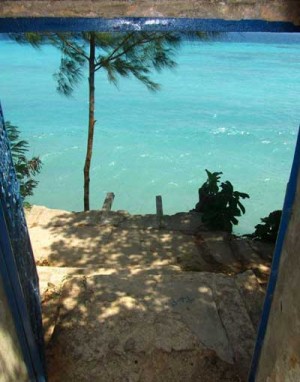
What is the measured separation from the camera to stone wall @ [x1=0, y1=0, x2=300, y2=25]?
4.28ft

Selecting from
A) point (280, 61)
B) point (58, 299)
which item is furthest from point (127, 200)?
point (280, 61)

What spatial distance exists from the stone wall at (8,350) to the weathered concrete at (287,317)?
1.30 m

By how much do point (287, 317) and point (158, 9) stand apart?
54.0 inches

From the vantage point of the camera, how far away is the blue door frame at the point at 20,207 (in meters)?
1.35

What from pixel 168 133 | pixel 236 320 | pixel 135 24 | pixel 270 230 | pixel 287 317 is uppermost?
pixel 135 24

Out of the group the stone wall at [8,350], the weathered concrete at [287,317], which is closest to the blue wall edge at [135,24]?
the weathered concrete at [287,317]

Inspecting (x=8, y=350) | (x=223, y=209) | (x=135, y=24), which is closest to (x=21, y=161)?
(x=223, y=209)

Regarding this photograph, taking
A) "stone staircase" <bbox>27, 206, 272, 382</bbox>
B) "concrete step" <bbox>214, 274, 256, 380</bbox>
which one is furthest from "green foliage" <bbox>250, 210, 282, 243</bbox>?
"concrete step" <bbox>214, 274, 256, 380</bbox>

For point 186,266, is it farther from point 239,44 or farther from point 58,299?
point 239,44

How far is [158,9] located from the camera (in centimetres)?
133

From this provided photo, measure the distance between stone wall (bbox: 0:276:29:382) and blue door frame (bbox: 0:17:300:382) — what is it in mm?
32

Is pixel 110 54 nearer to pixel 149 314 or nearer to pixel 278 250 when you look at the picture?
pixel 149 314

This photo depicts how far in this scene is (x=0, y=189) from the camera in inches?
71.0

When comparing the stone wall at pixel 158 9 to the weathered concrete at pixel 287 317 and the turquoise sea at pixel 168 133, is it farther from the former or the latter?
the turquoise sea at pixel 168 133
